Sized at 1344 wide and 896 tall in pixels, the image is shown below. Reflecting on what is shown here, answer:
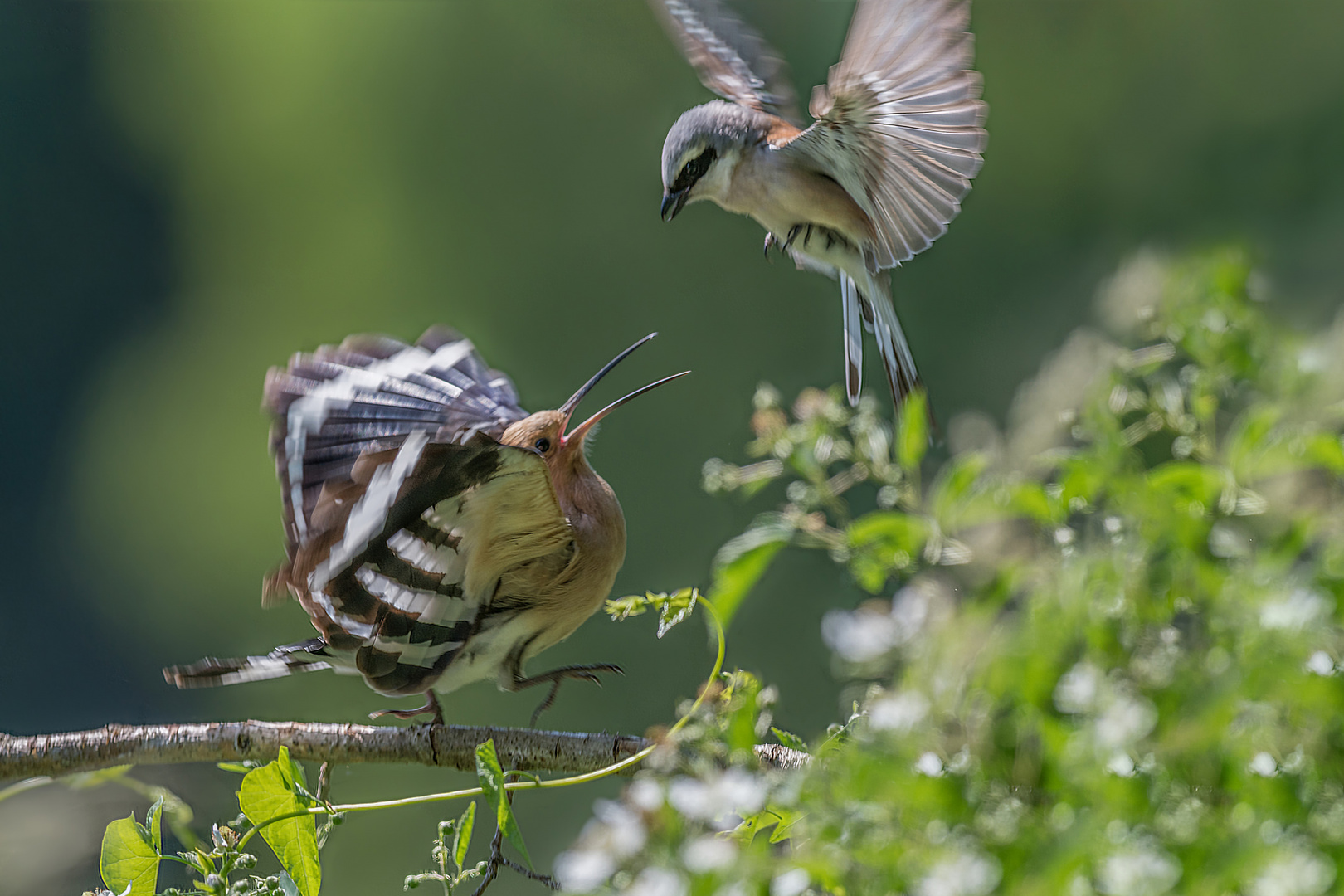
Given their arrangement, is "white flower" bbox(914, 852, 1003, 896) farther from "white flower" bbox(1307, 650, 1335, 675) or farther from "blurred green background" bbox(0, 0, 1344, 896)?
"blurred green background" bbox(0, 0, 1344, 896)

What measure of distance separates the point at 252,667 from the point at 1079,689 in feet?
2.73

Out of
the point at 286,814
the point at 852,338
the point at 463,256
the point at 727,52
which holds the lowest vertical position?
the point at 463,256

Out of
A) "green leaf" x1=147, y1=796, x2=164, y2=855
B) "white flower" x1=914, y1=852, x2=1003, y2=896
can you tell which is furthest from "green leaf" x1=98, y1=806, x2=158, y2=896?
"white flower" x1=914, y1=852, x2=1003, y2=896

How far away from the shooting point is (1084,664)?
0.34 metres

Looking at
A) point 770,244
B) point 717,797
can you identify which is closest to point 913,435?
point 717,797

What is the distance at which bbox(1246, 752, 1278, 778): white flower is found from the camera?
324 mm

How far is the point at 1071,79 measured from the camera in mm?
4461

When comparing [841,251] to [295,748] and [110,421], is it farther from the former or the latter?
[110,421]

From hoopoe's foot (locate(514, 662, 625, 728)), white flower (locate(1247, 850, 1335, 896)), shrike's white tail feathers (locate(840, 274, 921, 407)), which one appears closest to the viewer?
white flower (locate(1247, 850, 1335, 896))

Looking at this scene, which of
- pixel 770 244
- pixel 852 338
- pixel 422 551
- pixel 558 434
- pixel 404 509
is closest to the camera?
pixel 404 509

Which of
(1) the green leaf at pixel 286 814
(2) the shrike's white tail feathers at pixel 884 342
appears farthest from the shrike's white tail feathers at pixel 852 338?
(1) the green leaf at pixel 286 814

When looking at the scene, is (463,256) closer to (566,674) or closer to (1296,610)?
(566,674)

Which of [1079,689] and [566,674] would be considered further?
[566,674]

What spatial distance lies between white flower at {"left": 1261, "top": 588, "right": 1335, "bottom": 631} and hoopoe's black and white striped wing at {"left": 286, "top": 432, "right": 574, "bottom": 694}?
1.76 ft
